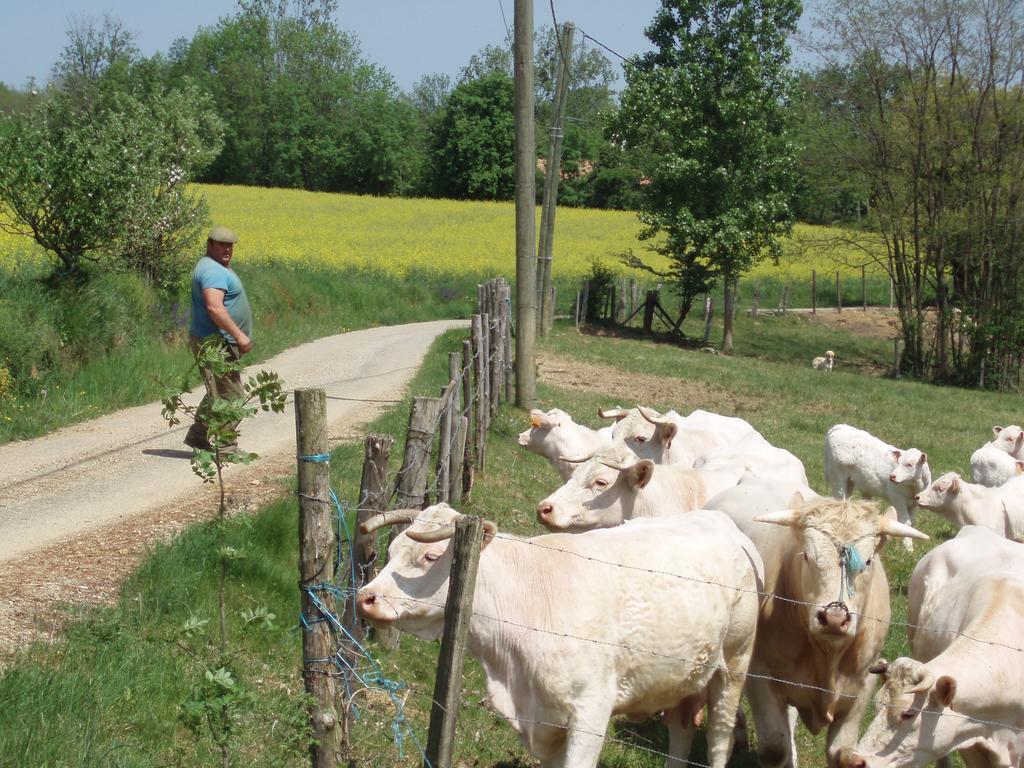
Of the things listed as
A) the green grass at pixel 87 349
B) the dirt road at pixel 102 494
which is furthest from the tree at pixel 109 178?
the dirt road at pixel 102 494

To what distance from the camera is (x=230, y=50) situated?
274 feet

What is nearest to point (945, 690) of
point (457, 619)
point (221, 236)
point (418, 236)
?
point (457, 619)

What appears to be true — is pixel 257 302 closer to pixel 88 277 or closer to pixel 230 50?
pixel 88 277

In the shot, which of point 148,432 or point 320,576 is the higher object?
point 320,576

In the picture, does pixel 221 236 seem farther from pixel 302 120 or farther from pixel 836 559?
pixel 302 120

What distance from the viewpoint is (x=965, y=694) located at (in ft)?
17.1

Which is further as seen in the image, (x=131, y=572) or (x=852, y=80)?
(x=852, y=80)

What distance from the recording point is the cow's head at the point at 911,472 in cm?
1152

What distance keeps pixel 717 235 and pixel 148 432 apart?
2050cm

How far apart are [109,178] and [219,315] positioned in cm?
682

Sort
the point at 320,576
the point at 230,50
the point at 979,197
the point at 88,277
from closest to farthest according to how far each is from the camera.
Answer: the point at 320,576
the point at 88,277
the point at 979,197
the point at 230,50

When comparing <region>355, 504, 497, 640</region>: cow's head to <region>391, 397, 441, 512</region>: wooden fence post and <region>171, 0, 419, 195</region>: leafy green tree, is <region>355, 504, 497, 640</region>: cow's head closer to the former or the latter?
<region>391, 397, 441, 512</region>: wooden fence post

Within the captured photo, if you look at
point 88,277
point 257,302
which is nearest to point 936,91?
point 257,302

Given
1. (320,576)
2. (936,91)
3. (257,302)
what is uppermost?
(936,91)
